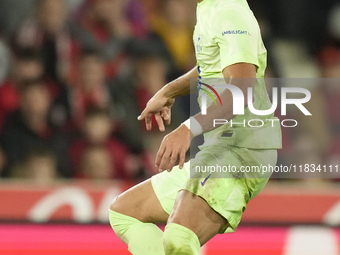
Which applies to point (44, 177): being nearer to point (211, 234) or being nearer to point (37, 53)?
point (37, 53)

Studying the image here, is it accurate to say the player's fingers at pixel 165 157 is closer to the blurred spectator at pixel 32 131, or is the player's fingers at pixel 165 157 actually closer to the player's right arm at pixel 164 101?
the player's right arm at pixel 164 101

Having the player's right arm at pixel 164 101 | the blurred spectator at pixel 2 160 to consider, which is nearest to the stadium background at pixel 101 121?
the blurred spectator at pixel 2 160

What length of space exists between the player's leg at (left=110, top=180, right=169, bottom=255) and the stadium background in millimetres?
1102

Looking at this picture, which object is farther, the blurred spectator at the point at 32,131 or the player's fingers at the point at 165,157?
the blurred spectator at the point at 32,131

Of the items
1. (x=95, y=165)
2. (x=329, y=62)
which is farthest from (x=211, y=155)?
(x=329, y=62)

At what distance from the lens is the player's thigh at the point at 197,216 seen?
6.25 ft

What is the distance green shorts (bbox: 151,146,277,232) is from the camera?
76.8 inches

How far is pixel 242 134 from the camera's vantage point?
6.68 ft

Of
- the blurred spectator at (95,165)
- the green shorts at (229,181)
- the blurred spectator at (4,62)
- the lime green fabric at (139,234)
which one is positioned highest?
the blurred spectator at (4,62)

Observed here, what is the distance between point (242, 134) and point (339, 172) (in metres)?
2.67

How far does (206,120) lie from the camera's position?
1.80m

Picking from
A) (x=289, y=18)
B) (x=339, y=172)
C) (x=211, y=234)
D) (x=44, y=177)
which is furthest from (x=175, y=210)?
(x=289, y=18)

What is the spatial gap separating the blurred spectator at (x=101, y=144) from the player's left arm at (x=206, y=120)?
249 cm

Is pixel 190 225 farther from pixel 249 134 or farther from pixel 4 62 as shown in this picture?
pixel 4 62
